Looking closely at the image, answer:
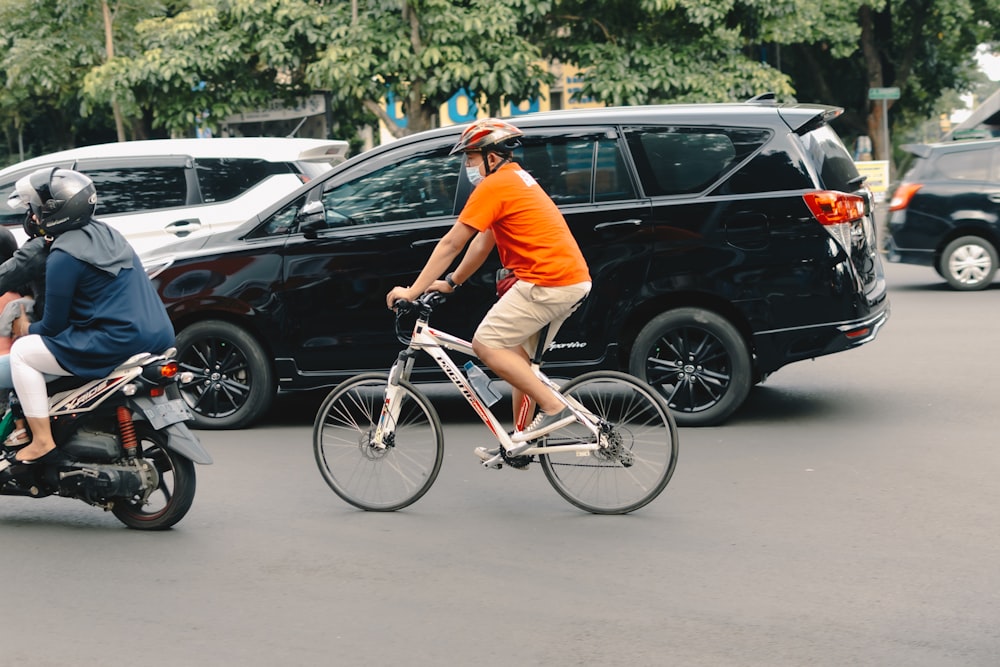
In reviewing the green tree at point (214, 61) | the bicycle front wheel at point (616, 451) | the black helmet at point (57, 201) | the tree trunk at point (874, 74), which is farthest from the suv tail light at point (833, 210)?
the tree trunk at point (874, 74)

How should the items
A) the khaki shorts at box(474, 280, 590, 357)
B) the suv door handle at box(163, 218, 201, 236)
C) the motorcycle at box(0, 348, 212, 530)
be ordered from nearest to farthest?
1. the motorcycle at box(0, 348, 212, 530)
2. the khaki shorts at box(474, 280, 590, 357)
3. the suv door handle at box(163, 218, 201, 236)

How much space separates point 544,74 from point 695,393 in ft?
43.8

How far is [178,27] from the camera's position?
21.3 m

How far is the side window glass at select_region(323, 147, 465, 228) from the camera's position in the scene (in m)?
8.19

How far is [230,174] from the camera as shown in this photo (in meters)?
12.5

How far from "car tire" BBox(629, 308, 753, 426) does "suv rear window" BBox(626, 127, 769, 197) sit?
0.76m

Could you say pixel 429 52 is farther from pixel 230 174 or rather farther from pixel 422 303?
pixel 422 303

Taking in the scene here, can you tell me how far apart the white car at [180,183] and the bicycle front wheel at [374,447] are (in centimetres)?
632

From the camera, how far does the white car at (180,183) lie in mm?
12422

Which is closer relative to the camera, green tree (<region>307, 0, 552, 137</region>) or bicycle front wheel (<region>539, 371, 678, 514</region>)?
bicycle front wheel (<region>539, 371, 678, 514</region>)

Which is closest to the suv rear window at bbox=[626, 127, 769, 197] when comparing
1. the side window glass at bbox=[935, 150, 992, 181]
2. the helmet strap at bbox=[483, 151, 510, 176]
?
the helmet strap at bbox=[483, 151, 510, 176]

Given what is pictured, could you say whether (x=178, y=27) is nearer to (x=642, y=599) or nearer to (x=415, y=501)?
(x=415, y=501)

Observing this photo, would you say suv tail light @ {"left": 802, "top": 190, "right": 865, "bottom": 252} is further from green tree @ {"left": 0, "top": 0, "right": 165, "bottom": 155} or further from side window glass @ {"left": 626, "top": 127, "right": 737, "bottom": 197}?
green tree @ {"left": 0, "top": 0, "right": 165, "bottom": 155}

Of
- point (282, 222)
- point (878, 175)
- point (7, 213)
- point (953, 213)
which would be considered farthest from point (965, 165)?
point (878, 175)
